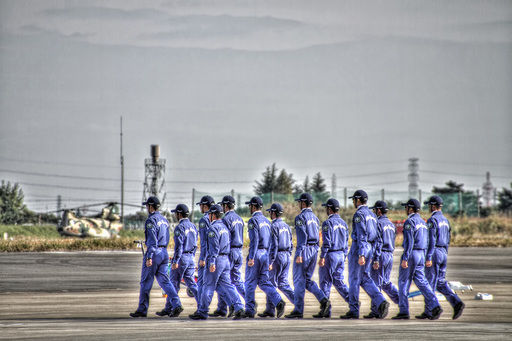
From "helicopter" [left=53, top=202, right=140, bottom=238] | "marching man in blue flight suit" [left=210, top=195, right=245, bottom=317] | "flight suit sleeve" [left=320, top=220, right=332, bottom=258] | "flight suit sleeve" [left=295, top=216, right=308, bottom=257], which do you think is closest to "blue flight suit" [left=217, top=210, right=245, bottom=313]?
"marching man in blue flight suit" [left=210, top=195, right=245, bottom=317]

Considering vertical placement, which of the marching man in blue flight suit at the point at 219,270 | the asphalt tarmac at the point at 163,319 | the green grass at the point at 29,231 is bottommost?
the asphalt tarmac at the point at 163,319

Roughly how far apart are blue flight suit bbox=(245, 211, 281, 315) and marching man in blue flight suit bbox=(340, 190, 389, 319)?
141 centimetres

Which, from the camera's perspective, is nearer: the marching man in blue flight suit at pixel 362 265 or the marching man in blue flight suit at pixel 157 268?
the marching man in blue flight suit at pixel 362 265

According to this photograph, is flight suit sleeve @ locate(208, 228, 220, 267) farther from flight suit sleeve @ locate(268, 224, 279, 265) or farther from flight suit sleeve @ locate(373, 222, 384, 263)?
flight suit sleeve @ locate(373, 222, 384, 263)

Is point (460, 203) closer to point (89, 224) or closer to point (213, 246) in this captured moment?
point (89, 224)

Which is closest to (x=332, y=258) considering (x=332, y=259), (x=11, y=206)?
(x=332, y=259)

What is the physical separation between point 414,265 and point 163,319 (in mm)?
4656

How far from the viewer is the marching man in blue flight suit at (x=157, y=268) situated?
1587 cm

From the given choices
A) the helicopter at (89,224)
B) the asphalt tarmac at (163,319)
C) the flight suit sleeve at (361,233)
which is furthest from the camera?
the helicopter at (89,224)

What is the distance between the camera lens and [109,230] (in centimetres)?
6100

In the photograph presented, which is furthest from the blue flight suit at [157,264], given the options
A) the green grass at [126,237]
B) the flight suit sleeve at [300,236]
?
the green grass at [126,237]

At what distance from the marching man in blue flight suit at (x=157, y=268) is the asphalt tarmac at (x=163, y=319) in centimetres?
30

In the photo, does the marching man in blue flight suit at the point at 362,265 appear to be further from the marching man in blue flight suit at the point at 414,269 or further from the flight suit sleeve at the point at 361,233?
the marching man in blue flight suit at the point at 414,269

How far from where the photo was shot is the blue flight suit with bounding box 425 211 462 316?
1590cm
